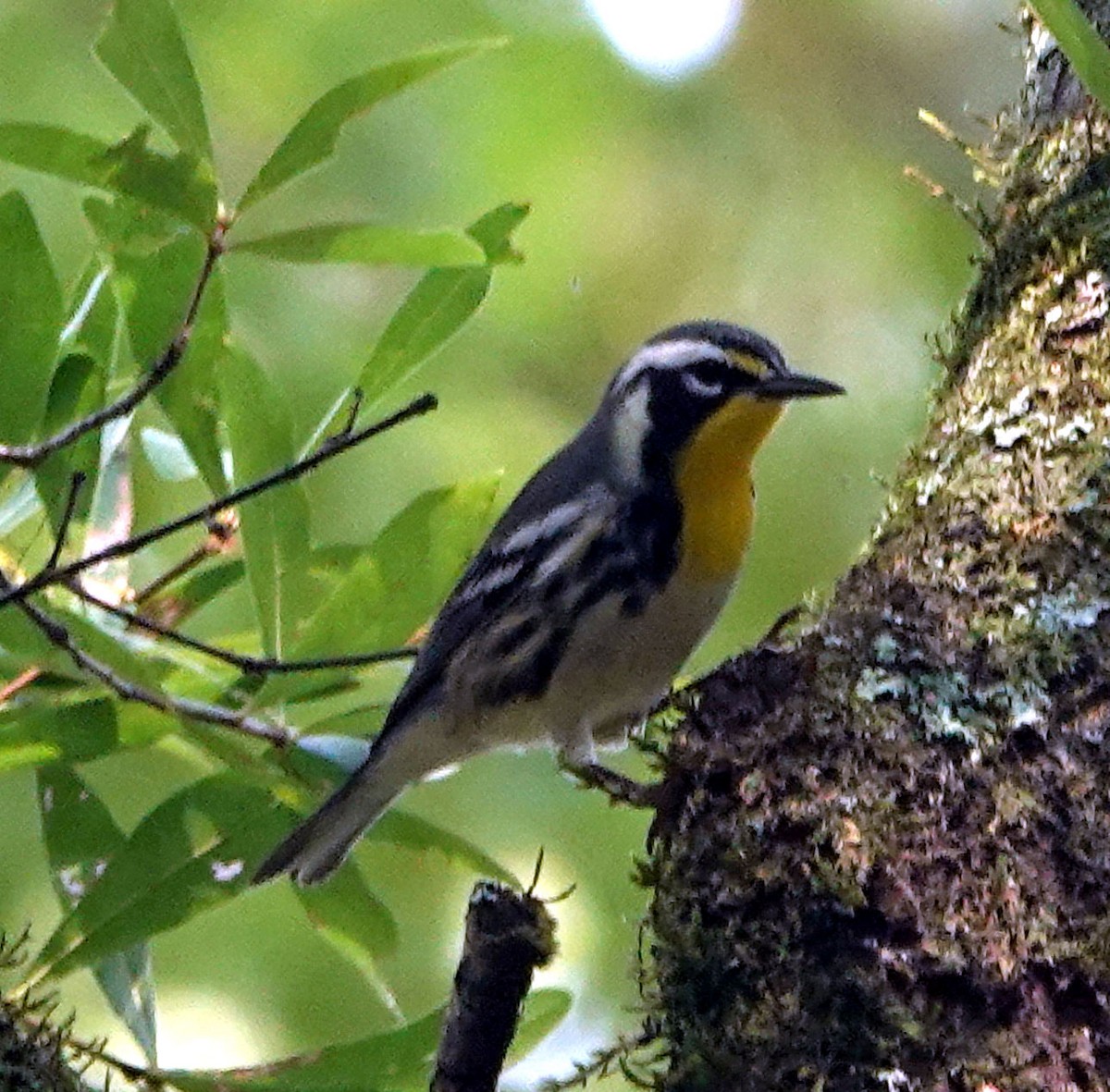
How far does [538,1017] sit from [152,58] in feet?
5.32

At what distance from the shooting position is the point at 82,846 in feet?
9.38

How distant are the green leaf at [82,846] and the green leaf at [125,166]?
0.98m

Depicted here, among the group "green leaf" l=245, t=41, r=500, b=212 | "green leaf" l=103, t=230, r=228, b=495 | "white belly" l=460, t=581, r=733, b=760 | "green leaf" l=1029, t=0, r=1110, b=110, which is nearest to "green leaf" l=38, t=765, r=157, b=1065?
"green leaf" l=103, t=230, r=228, b=495

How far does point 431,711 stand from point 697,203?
9.35 ft

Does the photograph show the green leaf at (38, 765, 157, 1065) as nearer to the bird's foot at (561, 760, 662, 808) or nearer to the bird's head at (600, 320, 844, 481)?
the bird's foot at (561, 760, 662, 808)

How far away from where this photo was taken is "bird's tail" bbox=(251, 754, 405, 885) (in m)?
2.92

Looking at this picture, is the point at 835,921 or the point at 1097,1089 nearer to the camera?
the point at 1097,1089

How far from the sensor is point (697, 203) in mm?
5848

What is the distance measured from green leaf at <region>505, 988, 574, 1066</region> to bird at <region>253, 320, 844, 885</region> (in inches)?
16.8

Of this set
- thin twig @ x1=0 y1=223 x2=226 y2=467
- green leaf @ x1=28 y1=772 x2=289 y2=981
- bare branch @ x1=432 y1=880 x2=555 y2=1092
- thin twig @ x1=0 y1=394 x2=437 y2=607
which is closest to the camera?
bare branch @ x1=432 y1=880 x2=555 y2=1092

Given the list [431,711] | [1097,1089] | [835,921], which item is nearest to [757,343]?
[431,711]

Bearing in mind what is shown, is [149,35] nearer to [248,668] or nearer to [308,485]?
[248,668]

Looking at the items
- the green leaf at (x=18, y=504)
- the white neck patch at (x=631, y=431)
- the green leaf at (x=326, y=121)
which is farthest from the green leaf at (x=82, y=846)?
the white neck patch at (x=631, y=431)

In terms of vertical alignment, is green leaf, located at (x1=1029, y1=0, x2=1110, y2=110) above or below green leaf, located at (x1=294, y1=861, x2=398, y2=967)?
above
